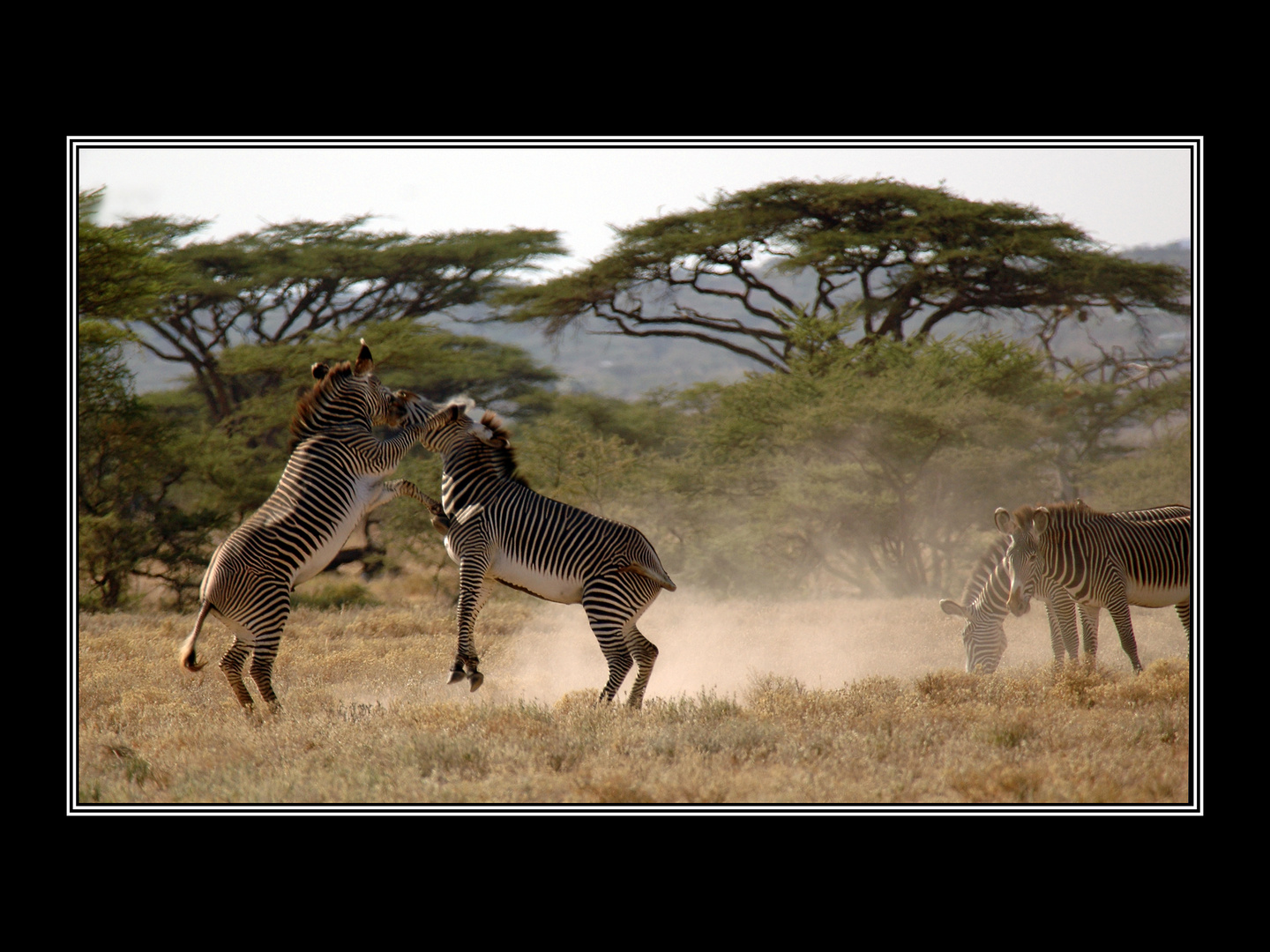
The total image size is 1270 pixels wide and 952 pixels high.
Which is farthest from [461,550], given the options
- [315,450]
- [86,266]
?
[86,266]

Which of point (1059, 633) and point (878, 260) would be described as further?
point (878, 260)

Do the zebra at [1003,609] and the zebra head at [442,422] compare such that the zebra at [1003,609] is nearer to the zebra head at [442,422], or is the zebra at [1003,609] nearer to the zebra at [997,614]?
the zebra at [997,614]

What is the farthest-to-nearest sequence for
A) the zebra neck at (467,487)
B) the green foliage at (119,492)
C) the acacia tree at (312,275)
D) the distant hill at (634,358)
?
the distant hill at (634,358), the acacia tree at (312,275), the green foliage at (119,492), the zebra neck at (467,487)

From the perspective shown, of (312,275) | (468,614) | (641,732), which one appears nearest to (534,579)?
(468,614)

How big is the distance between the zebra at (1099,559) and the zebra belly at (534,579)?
3273 mm

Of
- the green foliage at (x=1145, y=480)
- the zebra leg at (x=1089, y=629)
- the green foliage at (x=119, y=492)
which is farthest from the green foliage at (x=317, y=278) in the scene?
the zebra leg at (x=1089, y=629)

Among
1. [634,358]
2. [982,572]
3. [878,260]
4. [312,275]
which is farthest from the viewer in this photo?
[634,358]

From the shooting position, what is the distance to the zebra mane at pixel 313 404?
6.88 m

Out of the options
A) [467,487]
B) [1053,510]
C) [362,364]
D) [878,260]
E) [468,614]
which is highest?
[878,260]

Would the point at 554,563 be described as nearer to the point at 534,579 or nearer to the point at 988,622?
the point at 534,579

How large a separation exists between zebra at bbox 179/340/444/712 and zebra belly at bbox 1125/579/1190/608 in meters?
5.18

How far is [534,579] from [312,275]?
18.5m

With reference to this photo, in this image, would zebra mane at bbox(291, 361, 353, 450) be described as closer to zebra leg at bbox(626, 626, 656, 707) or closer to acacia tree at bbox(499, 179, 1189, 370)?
zebra leg at bbox(626, 626, 656, 707)

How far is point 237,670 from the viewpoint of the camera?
6422 mm
